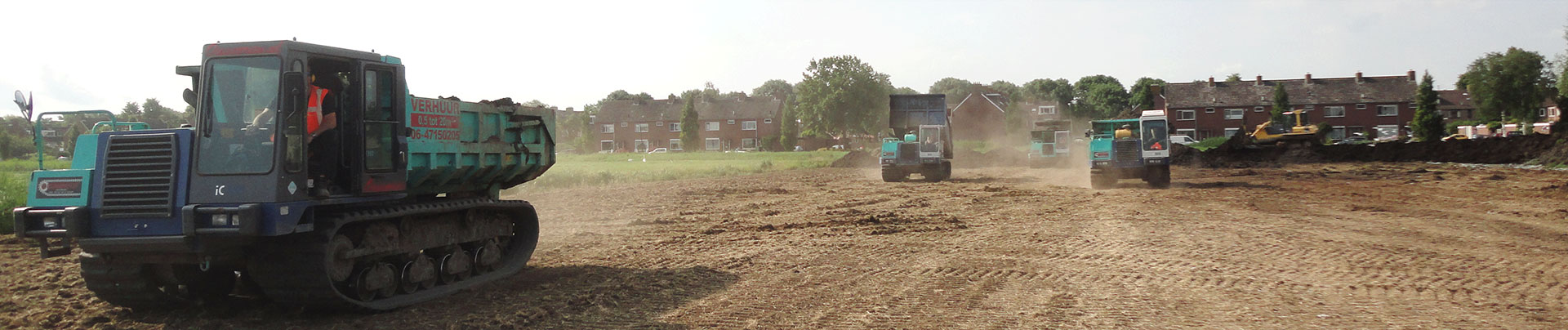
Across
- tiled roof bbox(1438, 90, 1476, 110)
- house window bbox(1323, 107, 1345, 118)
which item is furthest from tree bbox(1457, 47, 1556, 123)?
tiled roof bbox(1438, 90, 1476, 110)

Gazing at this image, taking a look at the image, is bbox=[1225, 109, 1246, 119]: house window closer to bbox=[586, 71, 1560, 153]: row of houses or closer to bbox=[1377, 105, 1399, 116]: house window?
bbox=[586, 71, 1560, 153]: row of houses

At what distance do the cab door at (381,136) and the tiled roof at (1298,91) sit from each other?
77.6m

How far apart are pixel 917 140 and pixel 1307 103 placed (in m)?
60.3

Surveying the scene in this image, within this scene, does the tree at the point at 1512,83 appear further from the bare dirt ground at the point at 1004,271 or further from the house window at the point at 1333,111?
the bare dirt ground at the point at 1004,271

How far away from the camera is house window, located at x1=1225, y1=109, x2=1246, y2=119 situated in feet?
259

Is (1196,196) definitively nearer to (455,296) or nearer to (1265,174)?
(1265,174)

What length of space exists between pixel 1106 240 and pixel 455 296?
829 centimetres

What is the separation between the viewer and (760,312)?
27.6 feet

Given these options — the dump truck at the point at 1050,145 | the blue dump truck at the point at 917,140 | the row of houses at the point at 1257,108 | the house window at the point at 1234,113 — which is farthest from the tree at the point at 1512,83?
the blue dump truck at the point at 917,140

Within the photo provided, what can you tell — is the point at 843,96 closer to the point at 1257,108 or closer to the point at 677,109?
the point at 677,109

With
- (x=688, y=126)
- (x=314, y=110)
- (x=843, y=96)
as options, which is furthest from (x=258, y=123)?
(x=688, y=126)

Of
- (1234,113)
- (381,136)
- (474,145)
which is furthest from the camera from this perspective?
(1234,113)

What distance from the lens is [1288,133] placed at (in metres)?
43.5

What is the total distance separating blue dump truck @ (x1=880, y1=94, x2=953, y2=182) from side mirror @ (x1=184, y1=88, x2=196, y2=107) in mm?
22323
